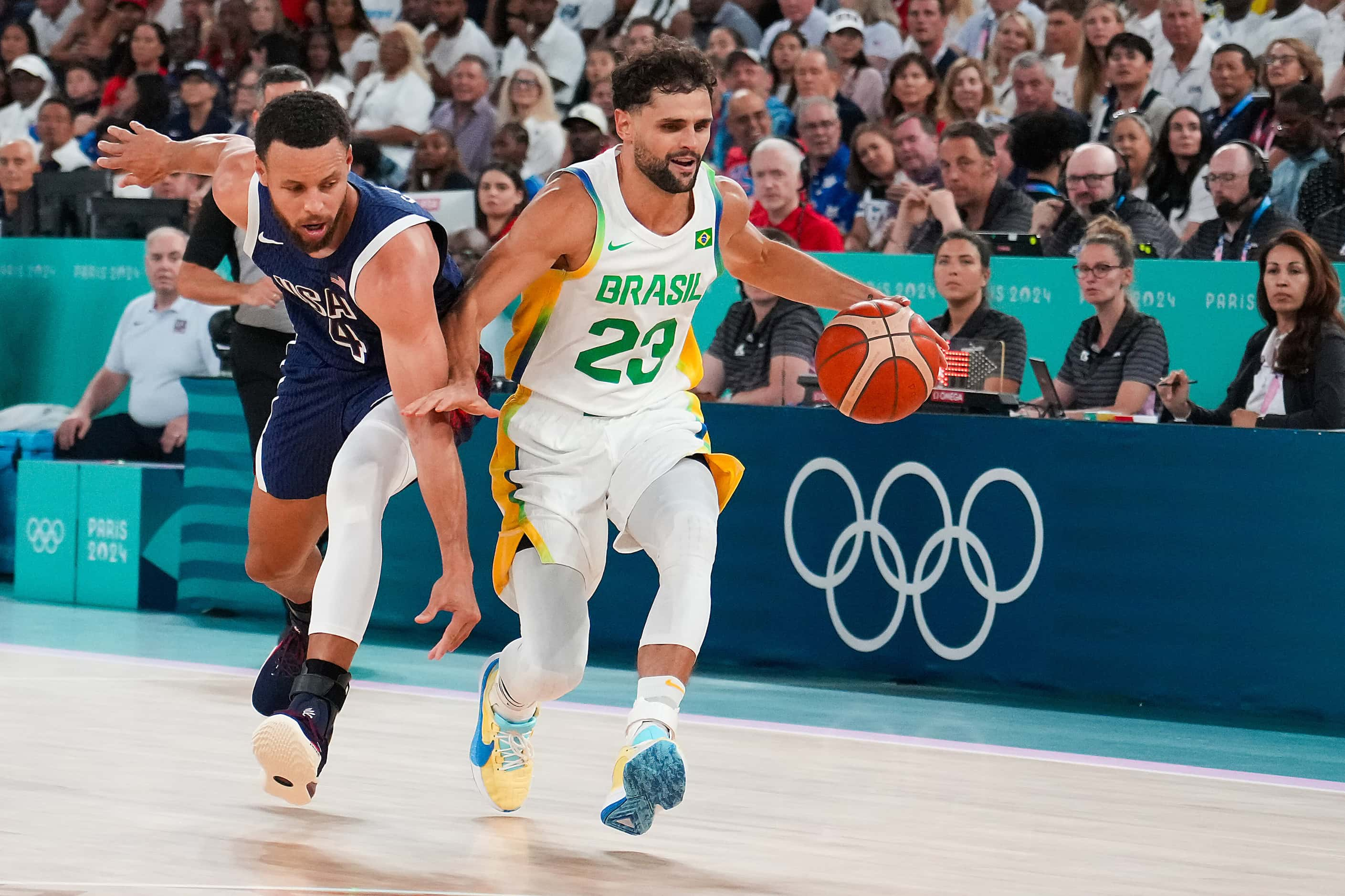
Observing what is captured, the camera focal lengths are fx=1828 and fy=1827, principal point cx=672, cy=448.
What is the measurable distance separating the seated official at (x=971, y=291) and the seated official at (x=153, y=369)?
432 centimetres

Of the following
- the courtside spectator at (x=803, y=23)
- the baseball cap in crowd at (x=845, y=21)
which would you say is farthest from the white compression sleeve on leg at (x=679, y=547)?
the courtside spectator at (x=803, y=23)

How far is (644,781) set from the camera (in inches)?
164

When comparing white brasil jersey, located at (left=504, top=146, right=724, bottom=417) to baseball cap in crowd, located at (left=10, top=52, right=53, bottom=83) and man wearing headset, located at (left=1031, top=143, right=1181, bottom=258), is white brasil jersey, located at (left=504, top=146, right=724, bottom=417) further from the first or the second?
baseball cap in crowd, located at (left=10, top=52, right=53, bottom=83)

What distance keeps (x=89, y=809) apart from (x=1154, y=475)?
14.2 feet

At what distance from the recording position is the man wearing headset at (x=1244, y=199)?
8805 mm

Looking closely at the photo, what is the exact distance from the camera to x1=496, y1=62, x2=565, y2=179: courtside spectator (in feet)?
40.1

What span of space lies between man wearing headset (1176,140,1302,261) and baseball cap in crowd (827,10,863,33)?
3.65 metres

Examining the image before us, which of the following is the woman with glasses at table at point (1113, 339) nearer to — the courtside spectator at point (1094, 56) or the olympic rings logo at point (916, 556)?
the olympic rings logo at point (916, 556)

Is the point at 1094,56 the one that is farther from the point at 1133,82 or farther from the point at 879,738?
the point at 879,738

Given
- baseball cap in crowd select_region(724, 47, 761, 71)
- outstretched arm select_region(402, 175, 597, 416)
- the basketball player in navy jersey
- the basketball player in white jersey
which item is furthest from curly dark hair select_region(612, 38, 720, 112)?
baseball cap in crowd select_region(724, 47, 761, 71)

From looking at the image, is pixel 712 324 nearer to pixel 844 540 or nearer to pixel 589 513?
pixel 844 540

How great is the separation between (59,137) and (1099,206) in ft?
27.4

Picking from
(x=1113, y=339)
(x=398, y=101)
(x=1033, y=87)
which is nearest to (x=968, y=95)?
(x=1033, y=87)

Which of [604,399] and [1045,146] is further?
[1045,146]
